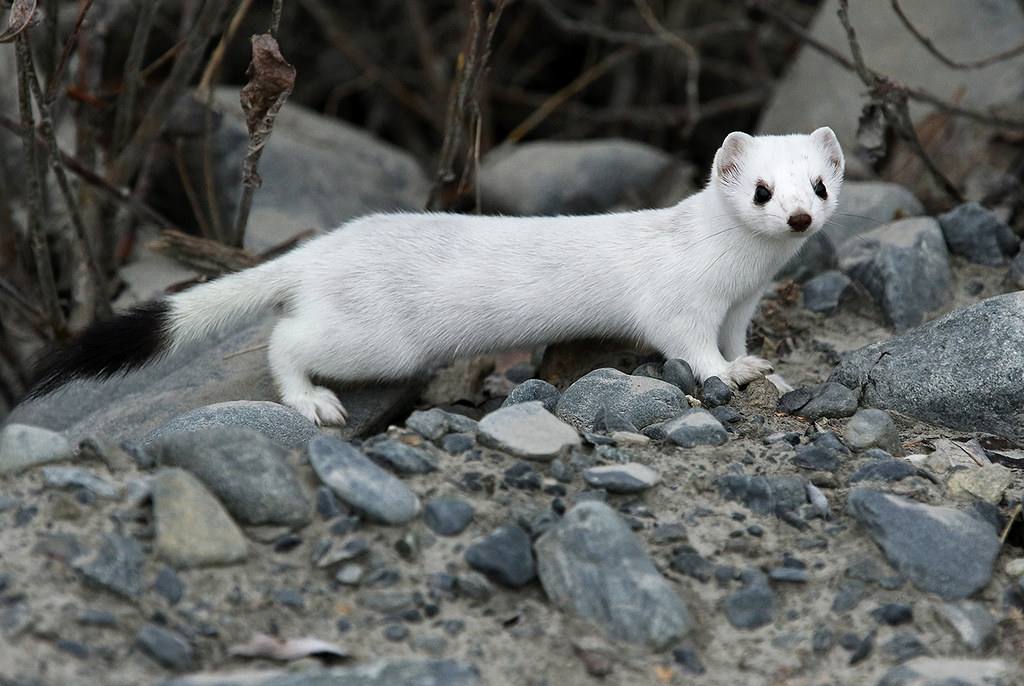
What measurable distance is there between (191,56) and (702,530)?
224 cm

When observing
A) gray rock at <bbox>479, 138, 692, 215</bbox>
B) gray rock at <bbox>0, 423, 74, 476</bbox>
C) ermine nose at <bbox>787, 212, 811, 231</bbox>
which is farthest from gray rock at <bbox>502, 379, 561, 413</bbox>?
gray rock at <bbox>479, 138, 692, 215</bbox>

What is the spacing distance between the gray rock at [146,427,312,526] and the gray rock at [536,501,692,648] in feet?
1.46

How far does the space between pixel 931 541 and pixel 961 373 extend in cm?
76

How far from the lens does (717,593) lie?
2123mm

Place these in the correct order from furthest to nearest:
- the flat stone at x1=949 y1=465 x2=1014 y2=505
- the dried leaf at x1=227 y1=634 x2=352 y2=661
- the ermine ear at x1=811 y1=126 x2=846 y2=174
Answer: the ermine ear at x1=811 y1=126 x2=846 y2=174
the flat stone at x1=949 y1=465 x2=1014 y2=505
the dried leaf at x1=227 y1=634 x2=352 y2=661

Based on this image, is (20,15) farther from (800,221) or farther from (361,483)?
(800,221)

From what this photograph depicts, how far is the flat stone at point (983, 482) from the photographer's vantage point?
244 centimetres

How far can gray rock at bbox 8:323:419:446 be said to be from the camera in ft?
10.6

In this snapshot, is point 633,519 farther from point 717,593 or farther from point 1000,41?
point 1000,41

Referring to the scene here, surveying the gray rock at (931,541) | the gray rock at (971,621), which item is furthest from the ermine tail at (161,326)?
the gray rock at (971,621)

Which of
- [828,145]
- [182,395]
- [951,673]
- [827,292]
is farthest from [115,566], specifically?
[827,292]

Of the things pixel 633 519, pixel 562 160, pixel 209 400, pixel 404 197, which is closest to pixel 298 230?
pixel 404 197

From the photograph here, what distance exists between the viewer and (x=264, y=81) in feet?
10.1

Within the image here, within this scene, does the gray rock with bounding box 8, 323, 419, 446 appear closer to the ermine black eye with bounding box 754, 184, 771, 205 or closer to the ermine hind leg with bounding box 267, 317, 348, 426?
the ermine hind leg with bounding box 267, 317, 348, 426
